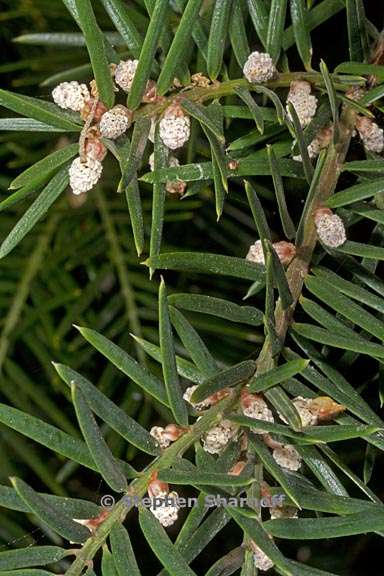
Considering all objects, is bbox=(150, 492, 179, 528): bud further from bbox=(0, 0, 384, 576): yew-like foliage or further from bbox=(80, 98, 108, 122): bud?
bbox=(80, 98, 108, 122): bud

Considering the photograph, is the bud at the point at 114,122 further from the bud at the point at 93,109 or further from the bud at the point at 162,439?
the bud at the point at 162,439

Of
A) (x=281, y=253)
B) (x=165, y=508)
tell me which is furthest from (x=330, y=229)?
(x=165, y=508)

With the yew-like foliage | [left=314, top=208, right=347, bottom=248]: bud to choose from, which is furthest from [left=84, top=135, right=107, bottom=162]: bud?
[left=314, top=208, right=347, bottom=248]: bud

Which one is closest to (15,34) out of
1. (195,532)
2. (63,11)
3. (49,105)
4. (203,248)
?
(63,11)

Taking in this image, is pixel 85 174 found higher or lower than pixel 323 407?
higher

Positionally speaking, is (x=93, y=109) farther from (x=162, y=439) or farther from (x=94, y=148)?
(x=162, y=439)
